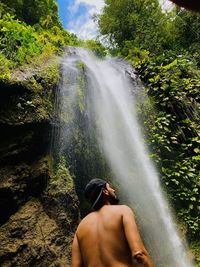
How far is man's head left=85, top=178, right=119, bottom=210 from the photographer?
3.41 metres

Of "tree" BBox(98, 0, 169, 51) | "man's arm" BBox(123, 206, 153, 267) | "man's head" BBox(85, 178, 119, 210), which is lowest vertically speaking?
"man's arm" BBox(123, 206, 153, 267)

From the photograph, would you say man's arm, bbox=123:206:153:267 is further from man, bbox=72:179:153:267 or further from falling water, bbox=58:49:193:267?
falling water, bbox=58:49:193:267

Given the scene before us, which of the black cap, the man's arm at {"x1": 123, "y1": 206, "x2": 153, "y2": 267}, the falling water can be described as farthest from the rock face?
the man's arm at {"x1": 123, "y1": 206, "x2": 153, "y2": 267}

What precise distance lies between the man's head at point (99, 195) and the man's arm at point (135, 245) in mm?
339

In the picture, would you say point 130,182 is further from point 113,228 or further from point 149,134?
point 113,228

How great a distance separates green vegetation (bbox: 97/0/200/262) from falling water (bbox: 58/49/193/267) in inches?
12.9

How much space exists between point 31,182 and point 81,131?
172 cm

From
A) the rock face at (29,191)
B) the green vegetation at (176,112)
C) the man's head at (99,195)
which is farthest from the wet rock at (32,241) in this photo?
the green vegetation at (176,112)

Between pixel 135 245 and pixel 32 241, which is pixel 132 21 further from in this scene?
pixel 135 245

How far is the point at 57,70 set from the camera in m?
7.86

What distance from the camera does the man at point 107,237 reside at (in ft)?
9.72

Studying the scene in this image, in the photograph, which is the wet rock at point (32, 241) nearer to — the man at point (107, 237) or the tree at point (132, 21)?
the man at point (107, 237)

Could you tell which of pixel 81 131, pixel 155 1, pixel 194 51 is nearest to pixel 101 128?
pixel 81 131

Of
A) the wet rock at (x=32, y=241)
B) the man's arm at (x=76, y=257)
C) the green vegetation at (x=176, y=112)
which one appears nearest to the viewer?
the man's arm at (x=76, y=257)
